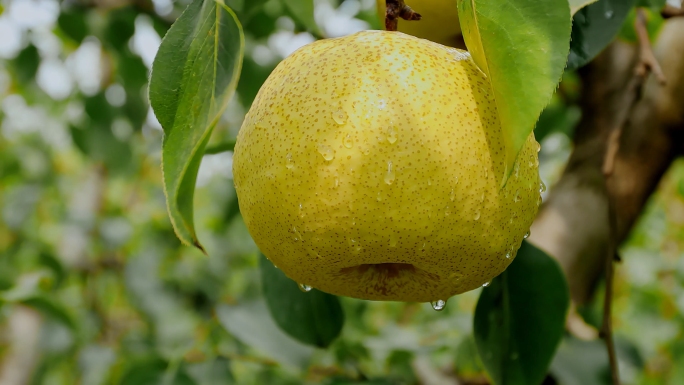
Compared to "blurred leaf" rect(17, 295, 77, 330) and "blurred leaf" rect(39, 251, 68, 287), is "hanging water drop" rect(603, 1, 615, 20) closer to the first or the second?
"blurred leaf" rect(17, 295, 77, 330)

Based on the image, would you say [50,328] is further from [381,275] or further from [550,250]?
[381,275]

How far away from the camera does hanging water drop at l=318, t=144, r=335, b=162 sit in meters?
0.52

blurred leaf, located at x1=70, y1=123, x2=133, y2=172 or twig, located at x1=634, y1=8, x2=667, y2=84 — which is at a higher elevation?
twig, located at x1=634, y1=8, x2=667, y2=84

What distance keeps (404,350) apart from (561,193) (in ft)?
1.45

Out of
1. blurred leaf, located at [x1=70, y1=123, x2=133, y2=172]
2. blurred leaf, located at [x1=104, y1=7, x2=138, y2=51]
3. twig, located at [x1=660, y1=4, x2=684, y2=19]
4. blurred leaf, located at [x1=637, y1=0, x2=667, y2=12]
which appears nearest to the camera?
blurred leaf, located at [x1=637, y1=0, x2=667, y2=12]

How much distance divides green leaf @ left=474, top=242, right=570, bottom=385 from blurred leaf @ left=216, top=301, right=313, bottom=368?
436mm

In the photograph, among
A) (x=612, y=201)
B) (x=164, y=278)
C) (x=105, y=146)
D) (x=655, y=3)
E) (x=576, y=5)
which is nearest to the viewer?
(x=576, y=5)

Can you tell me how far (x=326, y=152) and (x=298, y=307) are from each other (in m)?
0.49

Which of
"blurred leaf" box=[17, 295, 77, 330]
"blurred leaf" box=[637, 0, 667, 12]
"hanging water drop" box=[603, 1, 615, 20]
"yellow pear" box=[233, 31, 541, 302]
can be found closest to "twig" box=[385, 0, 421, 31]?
"yellow pear" box=[233, 31, 541, 302]

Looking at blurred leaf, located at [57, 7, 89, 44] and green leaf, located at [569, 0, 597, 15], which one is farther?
blurred leaf, located at [57, 7, 89, 44]

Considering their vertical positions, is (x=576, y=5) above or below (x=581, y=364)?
above

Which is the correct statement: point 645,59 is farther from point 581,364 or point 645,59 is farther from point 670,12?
point 581,364

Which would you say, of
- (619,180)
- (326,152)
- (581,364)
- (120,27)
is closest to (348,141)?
(326,152)

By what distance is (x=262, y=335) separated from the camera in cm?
120
